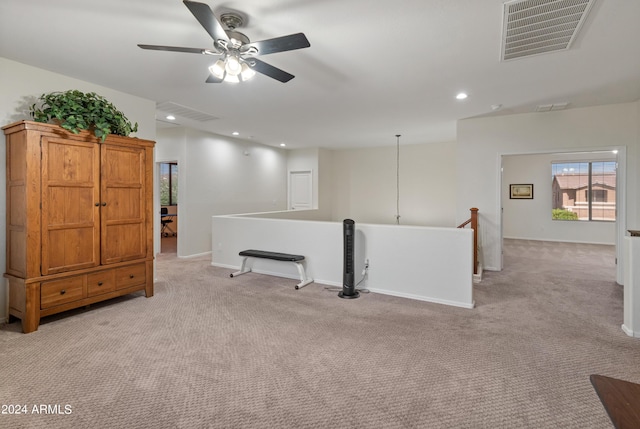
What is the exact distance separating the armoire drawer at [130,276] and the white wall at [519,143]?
15.9 ft

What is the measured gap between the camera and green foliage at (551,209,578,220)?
27.0 ft

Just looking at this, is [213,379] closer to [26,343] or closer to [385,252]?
[26,343]

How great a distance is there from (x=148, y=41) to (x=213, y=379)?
2.71 m

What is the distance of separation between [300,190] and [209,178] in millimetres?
2928

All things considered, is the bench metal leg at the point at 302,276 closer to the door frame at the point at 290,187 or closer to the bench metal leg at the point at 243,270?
the bench metal leg at the point at 243,270

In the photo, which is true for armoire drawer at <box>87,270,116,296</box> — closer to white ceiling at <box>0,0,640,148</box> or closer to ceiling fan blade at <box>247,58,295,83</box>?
white ceiling at <box>0,0,640,148</box>

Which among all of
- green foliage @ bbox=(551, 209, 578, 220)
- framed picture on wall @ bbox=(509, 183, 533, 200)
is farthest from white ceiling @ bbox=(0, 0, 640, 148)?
green foliage @ bbox=(551, 209, 578, 220)

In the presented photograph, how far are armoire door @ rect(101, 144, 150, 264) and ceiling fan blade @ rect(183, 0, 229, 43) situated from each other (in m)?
2.06

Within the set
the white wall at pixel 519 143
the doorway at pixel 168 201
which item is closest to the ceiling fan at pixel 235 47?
the white wall at pixel 519 143

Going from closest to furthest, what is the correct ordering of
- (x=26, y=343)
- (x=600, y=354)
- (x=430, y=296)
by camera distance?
(x=600, y=354)
(x=26, y=343)
(x=430, y=296)

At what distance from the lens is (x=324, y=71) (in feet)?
10.9

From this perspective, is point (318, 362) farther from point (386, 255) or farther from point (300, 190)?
point (300, 190)

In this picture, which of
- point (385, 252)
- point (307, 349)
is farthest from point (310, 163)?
point (307, 349)

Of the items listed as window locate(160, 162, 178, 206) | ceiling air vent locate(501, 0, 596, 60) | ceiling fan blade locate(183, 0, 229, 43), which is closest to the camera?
ceiling fan blade locate(183, 0, 229, 43)
